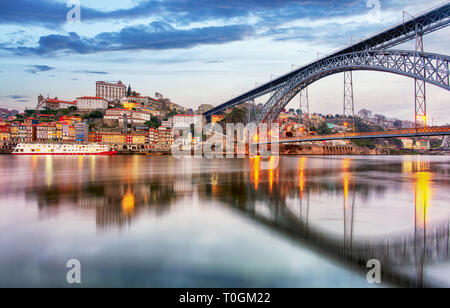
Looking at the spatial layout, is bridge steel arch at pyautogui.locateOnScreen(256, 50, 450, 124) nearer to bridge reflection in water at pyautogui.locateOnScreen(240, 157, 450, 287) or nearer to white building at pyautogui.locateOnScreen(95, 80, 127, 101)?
bridge reflection in water at pyautogui.locateOnScreen(240, 157, 450, 287)

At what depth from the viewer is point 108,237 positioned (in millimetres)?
5062

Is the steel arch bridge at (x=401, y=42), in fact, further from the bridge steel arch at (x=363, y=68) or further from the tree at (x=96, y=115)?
the tree at (x=96, y=115)

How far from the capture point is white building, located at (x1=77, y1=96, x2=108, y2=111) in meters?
106

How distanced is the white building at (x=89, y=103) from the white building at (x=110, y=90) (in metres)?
17.8

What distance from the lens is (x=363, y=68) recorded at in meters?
29.0

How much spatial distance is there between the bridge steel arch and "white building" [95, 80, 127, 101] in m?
94.6

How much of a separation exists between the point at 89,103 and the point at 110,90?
2173 centimetres

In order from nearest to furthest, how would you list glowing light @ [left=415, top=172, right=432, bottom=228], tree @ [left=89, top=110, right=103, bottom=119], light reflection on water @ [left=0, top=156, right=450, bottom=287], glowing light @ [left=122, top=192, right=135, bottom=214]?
light reflection on water @ [left=0, top=156, right=450, bottom=287], glowing light @ [left=415, top=172, right=432, bottom=228], glowing light @ [left=122, top=192, right=135, bottom=214], tree @ [left=89, top=110, right=103, bottom=119]

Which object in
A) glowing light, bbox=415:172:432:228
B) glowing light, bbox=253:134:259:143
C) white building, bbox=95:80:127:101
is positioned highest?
white building, bbox=95:80:127:101

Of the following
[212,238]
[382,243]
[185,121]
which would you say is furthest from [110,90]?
[382,243]

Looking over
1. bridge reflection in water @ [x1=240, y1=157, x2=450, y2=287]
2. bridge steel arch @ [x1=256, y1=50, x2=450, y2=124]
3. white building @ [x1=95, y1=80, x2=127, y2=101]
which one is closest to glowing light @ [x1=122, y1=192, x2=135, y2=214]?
bridge reflection in water @ [x1=240, y1=157, x2=450, y2=287]

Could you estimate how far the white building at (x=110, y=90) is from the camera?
124588 mm
